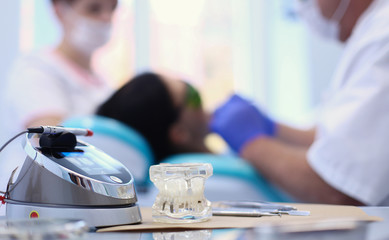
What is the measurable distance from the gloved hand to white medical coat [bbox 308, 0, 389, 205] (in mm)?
402

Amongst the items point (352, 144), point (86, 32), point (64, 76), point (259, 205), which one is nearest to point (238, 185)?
point (352, 144)

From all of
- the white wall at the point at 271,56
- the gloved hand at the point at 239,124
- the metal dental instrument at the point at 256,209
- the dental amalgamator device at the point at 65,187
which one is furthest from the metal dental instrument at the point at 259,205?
the white wall at the point at 271,56

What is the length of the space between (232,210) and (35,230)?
0.94 ft

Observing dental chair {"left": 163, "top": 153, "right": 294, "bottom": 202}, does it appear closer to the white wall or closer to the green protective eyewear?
the green protective eyewear

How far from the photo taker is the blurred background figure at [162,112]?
5.61ft

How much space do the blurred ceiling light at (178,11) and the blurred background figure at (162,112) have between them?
1.61 metres

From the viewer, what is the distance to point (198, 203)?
0.48 meters

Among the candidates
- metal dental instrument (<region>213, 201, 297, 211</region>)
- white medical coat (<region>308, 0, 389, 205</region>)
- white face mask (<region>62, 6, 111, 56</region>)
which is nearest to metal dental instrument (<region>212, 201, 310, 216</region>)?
metal dental instrument (<region>213, 201, 297, 211</region>)

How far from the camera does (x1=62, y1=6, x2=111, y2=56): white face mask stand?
8.61 feet

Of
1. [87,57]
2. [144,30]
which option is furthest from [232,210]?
[144,30]

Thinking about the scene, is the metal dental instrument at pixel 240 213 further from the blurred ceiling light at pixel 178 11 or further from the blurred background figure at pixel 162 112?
the blurred ceiling light at pixel 178 11

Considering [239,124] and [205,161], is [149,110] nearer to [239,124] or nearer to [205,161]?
[239,124]

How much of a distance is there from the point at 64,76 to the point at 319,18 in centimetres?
126

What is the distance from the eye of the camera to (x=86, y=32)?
2.63m
